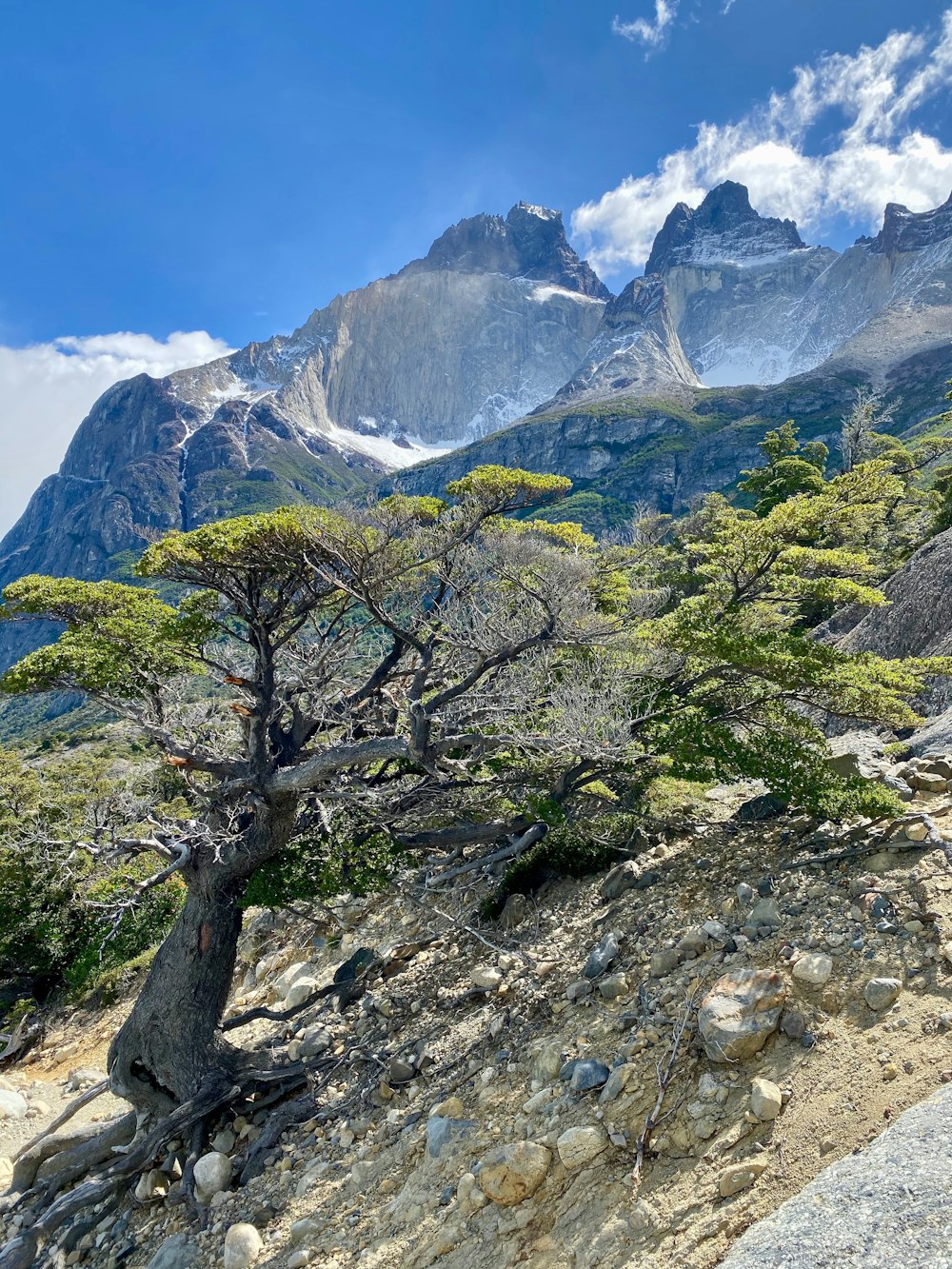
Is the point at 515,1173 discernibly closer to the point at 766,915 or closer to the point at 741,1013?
the point at 741,1013

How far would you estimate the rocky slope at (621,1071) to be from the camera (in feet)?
12.5

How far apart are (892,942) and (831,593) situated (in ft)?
14.5

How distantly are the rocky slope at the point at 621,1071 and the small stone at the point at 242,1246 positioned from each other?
2cm

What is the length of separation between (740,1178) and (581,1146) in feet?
4.03

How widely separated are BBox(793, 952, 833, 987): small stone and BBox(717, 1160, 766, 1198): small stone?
1403mm

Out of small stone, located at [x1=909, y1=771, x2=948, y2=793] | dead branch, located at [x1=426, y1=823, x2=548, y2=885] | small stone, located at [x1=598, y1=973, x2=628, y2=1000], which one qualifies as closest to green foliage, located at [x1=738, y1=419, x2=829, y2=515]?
dead branch, located at [x1=426, y1=823, x2=548, y2=885]

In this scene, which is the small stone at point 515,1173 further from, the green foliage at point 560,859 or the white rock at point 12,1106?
the white rock at point 12,1106

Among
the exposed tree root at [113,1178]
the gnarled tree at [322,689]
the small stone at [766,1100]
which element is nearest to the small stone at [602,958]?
the gnarled tree at [322,689]

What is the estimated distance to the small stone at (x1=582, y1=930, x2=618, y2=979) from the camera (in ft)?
21.1

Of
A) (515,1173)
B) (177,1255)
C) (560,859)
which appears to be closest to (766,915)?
(515,1173)

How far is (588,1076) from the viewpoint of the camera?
5.00 meters

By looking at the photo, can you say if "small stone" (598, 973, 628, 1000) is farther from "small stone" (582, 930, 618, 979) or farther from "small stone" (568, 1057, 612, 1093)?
"small stone" (568, 1057, 612, 1093)

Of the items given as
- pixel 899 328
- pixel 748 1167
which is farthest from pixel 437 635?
pixel 899 328

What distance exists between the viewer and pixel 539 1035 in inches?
241
